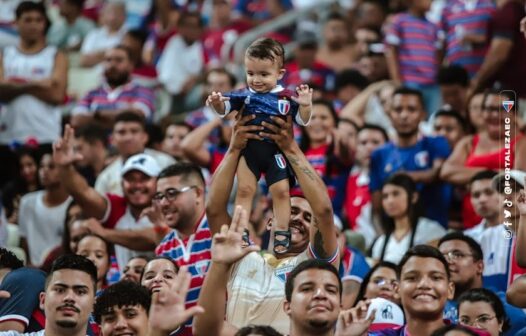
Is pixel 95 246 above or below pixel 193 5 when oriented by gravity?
below

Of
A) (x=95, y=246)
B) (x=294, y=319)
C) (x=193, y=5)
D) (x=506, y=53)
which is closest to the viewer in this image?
(x=294, y=319)

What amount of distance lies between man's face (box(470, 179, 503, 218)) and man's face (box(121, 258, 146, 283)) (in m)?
2.68

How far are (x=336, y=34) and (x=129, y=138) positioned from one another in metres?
3.78

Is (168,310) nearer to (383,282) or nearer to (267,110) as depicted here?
(267,110)

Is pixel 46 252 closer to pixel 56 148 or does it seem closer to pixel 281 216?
pixel 56 148

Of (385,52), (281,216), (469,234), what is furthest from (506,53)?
(281,216)

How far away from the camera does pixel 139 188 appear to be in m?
10.6

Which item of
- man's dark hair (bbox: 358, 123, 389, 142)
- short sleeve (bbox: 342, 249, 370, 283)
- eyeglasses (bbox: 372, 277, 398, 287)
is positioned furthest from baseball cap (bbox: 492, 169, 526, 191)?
man's dark hair (bbox: 358, 123, 389, 142)

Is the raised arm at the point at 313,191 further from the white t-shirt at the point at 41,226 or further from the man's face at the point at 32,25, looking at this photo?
the man's face at the point at 32,25

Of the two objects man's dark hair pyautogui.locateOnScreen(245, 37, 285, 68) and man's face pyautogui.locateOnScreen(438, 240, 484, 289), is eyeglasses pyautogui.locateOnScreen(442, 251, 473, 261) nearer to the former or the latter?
man's face pyautogui.locateOnScreen(438, 240, 484, 289)

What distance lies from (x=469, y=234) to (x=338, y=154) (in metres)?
2.06

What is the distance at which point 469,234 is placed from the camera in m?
9.98

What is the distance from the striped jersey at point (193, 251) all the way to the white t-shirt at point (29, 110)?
13.5 feet

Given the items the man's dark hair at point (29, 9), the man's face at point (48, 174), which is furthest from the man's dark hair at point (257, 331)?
the man's dark hair at point (29, 9)
